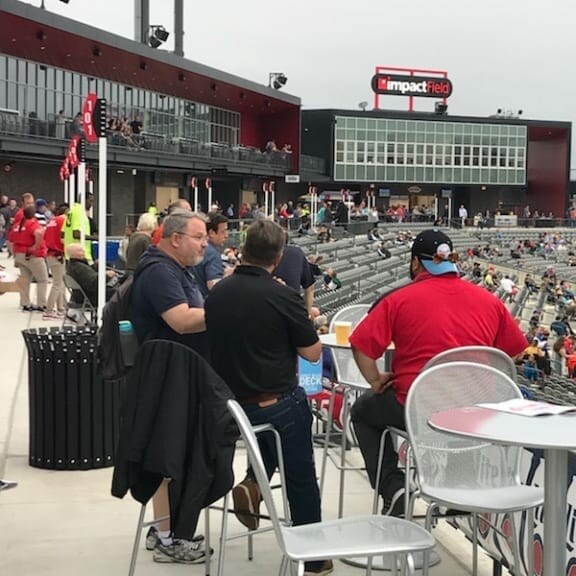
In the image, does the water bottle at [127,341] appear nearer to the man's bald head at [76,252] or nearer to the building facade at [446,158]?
the man's bald head at [76,252]

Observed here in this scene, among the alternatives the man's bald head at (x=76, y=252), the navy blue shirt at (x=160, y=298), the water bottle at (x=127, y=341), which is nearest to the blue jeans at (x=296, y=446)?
the navy blue shirt at (x=160, y=298)

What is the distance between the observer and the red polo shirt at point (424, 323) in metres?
4.45

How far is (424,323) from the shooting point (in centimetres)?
445

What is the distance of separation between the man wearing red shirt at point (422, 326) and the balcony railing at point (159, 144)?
90.3 feet

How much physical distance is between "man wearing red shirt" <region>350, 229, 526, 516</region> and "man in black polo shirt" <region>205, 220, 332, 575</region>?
1.20 feet

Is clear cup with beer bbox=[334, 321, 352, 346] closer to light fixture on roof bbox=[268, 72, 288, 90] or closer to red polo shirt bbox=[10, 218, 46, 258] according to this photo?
red polo shirt bbox=[10, 218, 46, 258]

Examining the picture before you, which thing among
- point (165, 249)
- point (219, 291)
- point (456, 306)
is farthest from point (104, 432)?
point (456, 306)

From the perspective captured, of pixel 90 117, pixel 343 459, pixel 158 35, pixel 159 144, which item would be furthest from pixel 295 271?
pixel 158 35

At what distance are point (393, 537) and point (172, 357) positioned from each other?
116 cm

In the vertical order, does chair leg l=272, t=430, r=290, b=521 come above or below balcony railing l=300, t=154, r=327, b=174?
below

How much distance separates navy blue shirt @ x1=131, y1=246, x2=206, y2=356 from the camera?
459 centimetres

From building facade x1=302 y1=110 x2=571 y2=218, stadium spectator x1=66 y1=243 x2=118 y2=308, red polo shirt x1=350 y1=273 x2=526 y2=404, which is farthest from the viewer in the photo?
building facade x1=302 y1=110 x2=571 y2=218

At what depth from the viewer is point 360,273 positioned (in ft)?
84.9

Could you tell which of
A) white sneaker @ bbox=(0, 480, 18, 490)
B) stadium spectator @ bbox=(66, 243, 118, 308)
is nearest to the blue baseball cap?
white sneaker @ bbox=(0, 480, 18, 490)
